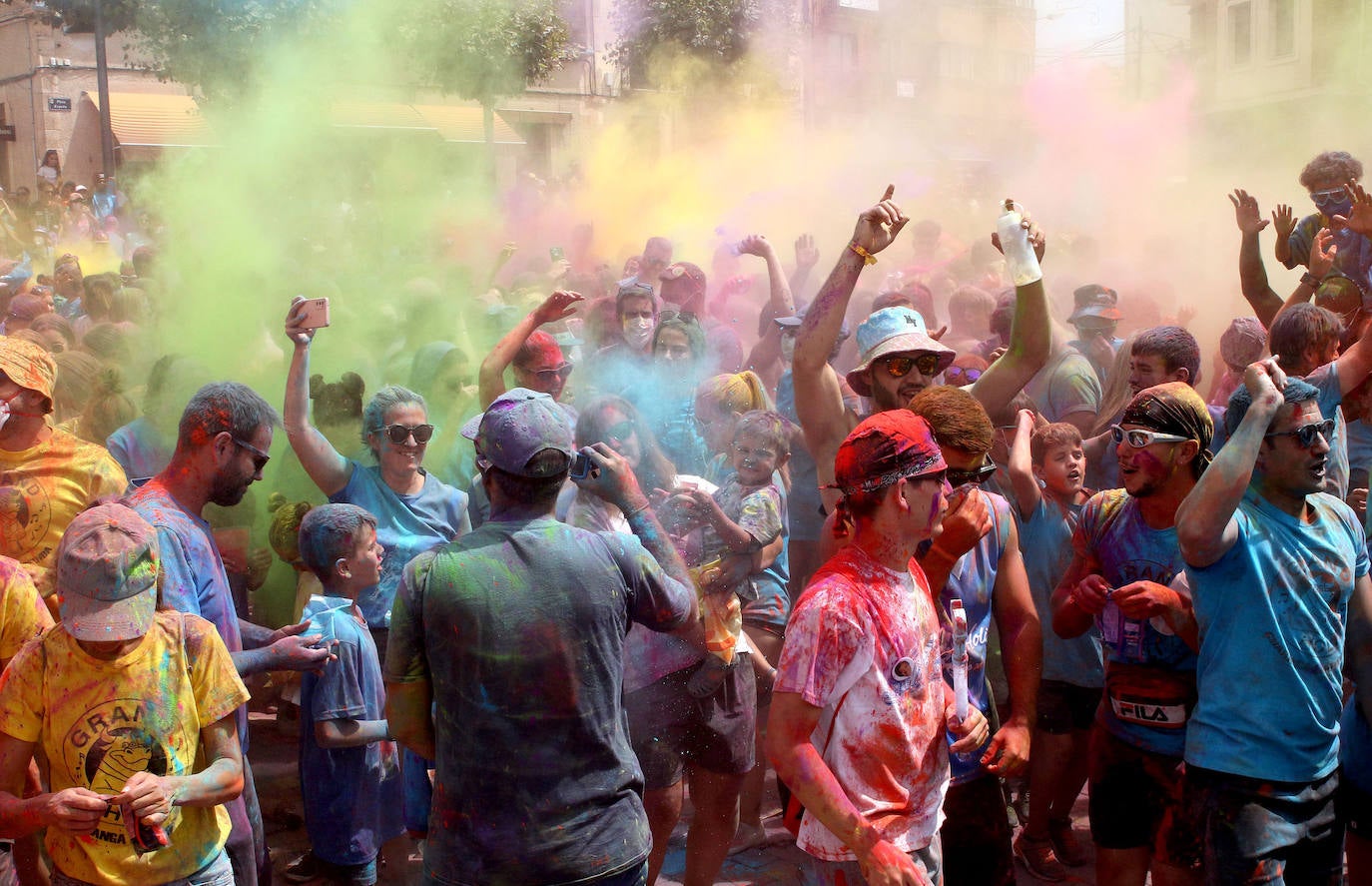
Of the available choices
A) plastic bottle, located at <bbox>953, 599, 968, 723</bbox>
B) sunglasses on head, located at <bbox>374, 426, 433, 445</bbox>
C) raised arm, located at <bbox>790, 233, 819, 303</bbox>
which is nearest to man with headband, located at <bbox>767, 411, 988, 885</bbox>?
plastic bottle, located at <bbox>953, 599, 968, 723</bbox>

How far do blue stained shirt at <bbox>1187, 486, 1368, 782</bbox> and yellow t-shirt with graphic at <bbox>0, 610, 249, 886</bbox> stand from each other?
2.54m

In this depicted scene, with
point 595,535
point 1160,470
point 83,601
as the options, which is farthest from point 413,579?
point 1160,470

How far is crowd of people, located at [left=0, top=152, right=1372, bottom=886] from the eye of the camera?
2.68 meters

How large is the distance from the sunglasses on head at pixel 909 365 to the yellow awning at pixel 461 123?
9.88 meters

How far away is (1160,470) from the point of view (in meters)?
3.38

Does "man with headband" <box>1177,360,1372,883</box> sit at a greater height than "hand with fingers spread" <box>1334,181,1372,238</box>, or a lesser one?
lesser

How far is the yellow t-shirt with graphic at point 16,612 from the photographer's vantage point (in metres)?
3.22

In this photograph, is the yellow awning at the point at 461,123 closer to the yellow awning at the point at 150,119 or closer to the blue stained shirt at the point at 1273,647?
the yellow awning at the point at 150,119

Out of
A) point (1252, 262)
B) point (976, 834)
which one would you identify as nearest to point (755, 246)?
point (1252, 262)

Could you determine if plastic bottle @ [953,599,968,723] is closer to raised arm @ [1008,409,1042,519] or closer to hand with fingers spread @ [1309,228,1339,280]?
raised arm @ [1008,409,1042,519]

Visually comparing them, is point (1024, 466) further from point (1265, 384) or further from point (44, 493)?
point (44, 493)

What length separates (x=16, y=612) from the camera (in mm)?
3234

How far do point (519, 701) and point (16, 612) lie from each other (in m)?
1.53

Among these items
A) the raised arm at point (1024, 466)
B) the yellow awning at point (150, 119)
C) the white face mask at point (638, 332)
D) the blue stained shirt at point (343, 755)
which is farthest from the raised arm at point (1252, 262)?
the yellow awning at point (150, 119)
